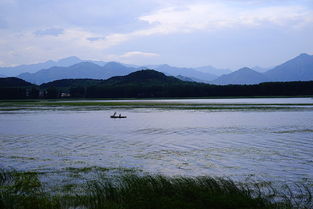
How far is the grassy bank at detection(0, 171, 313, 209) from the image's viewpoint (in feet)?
44.2

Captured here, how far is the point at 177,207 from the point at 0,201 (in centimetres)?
643

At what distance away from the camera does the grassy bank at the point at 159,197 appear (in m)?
13.5

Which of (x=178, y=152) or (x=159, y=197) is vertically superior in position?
(x=159, y=197)

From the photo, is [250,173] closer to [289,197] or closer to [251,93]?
[289,197]

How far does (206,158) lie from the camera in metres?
24.9

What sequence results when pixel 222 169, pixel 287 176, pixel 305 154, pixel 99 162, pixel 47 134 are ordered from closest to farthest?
1. pixel 287 176
2. pixel 222 169
3. pixel 99 162
4. pixel 305 154
5. pixel 47 134

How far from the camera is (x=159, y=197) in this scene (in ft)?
46.4

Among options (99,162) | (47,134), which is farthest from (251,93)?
(99,162)

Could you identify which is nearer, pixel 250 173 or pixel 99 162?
pixel 250 173

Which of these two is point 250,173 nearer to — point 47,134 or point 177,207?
point 177,207

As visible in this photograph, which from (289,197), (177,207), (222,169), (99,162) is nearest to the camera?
(177,207)

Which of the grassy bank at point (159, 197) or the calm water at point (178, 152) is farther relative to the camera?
the calm water at point (178, 152)

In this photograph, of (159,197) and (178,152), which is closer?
(159,197)

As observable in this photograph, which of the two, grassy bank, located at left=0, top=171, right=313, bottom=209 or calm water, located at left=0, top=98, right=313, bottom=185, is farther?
calm water, located at left=0, top=98, right=313, bottom=185
